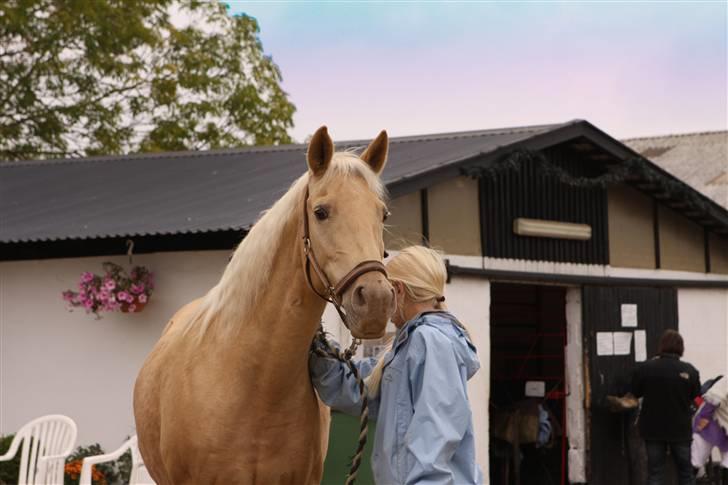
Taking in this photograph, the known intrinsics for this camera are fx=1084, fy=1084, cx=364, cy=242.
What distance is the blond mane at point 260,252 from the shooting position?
350 centimetres

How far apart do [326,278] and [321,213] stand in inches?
8.2

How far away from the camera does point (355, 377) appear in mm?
3666

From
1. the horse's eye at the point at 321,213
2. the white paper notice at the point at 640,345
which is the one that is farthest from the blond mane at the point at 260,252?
the white paper notice at the point at 640,345

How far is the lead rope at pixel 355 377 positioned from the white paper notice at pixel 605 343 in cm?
725

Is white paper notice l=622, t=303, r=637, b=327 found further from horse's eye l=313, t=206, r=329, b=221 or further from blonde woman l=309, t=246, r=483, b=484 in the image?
horse's eye l=313, t=206, r=329, b=221

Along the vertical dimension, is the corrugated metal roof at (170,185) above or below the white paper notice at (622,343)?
above

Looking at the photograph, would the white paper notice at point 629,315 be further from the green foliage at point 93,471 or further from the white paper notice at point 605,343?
the green foliage at point 93,471

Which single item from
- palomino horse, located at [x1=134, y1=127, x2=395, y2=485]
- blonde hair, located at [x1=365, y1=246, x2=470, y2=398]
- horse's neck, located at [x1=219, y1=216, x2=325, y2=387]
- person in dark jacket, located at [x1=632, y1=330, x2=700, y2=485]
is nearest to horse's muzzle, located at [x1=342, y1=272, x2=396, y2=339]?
palomino horse, located at [x1=134, y1=127, x2=395, y2=485]

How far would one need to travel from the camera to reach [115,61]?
1925 cm

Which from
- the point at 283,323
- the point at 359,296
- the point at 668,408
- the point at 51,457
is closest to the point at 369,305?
the point at 359,296

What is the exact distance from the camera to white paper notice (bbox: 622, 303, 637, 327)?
35.7ft

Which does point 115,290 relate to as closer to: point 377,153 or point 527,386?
point 527,386

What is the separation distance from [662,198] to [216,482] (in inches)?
349

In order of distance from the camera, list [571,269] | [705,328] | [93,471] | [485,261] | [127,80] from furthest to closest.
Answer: [127,80] → [705,328] → [571,269] → [485,261] → [93,471]
